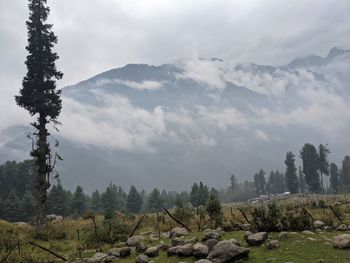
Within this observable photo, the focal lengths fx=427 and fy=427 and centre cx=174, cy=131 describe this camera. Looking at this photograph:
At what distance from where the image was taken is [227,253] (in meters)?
13.8

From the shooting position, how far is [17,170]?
12381 centimetres

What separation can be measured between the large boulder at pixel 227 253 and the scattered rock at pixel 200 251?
75cm

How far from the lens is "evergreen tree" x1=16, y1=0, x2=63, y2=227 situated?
35812 millimetres

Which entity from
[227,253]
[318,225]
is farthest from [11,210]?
[227,253]

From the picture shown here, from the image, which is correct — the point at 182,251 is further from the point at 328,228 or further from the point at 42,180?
the point at 42,180

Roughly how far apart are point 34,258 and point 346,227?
13.7 meters

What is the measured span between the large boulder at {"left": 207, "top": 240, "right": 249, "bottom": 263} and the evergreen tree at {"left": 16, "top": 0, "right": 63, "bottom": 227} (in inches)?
892

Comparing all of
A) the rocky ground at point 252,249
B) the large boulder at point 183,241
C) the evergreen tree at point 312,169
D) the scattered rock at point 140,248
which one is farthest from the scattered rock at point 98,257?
the evergreen tree at point 312,169

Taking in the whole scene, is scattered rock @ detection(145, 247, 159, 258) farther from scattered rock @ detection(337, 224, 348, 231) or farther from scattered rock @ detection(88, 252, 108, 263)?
scattered rock @ detection(337, 224, 348, 231)

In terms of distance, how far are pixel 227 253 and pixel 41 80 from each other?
28478mm

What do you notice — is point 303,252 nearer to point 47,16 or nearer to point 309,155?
point 47,16

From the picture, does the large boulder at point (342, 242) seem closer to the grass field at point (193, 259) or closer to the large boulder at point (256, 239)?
the grass field at point (193, 259)

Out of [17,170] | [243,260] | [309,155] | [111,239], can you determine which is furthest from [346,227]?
[309,155]

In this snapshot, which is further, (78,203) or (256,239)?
(78,203)
